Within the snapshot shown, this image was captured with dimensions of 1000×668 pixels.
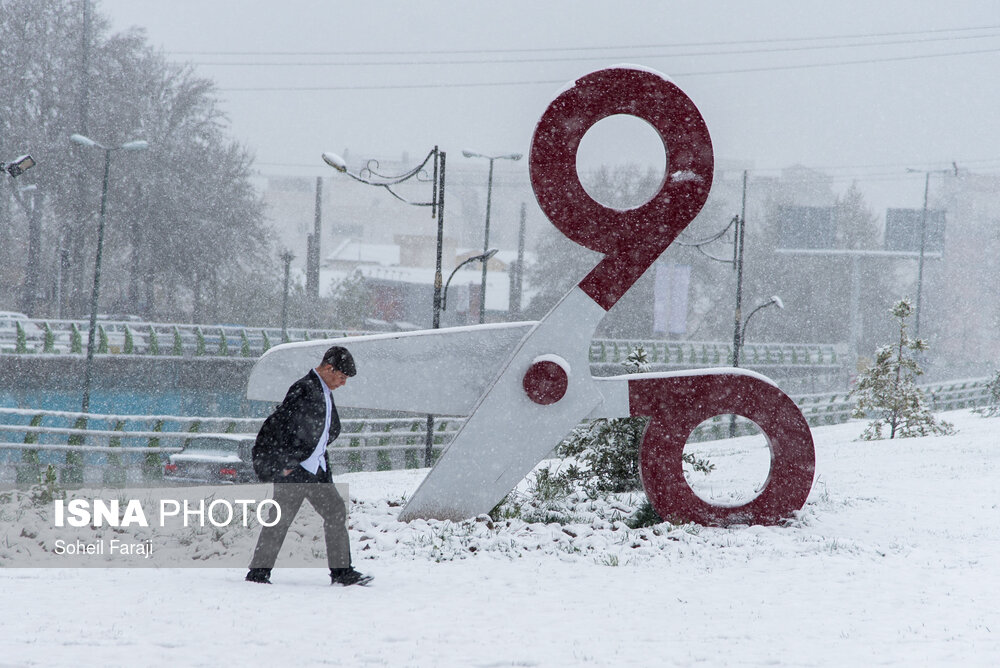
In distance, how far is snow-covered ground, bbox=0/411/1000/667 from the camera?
16.7ft

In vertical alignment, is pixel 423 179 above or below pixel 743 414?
above

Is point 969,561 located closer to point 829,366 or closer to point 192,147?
point 192,147

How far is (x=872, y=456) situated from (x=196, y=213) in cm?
3360

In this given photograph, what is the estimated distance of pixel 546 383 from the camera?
30.9 feet

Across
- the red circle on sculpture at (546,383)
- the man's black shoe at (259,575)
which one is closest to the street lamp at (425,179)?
the red circle on sculpture at (546,383)

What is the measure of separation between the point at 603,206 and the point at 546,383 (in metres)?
1.79

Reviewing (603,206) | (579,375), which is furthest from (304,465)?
(603,206)

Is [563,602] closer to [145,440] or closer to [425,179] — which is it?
[425,179]

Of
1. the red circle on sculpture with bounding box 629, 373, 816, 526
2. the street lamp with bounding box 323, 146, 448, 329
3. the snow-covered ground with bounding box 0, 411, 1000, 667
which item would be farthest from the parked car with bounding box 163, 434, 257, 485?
the red circle on sculpture with bounding box 629, 373, 816, 526

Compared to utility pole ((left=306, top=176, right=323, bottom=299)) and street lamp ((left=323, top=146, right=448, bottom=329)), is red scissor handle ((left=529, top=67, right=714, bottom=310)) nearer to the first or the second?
street lamp ((left=323, top=146, right=448, bottom=329))

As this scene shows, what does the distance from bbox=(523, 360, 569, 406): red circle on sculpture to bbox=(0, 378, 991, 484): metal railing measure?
8346 mm

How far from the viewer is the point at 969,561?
8148mm

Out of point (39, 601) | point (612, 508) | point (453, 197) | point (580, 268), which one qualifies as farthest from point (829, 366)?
point (453, 197)

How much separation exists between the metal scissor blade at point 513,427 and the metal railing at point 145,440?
772 centimetres
